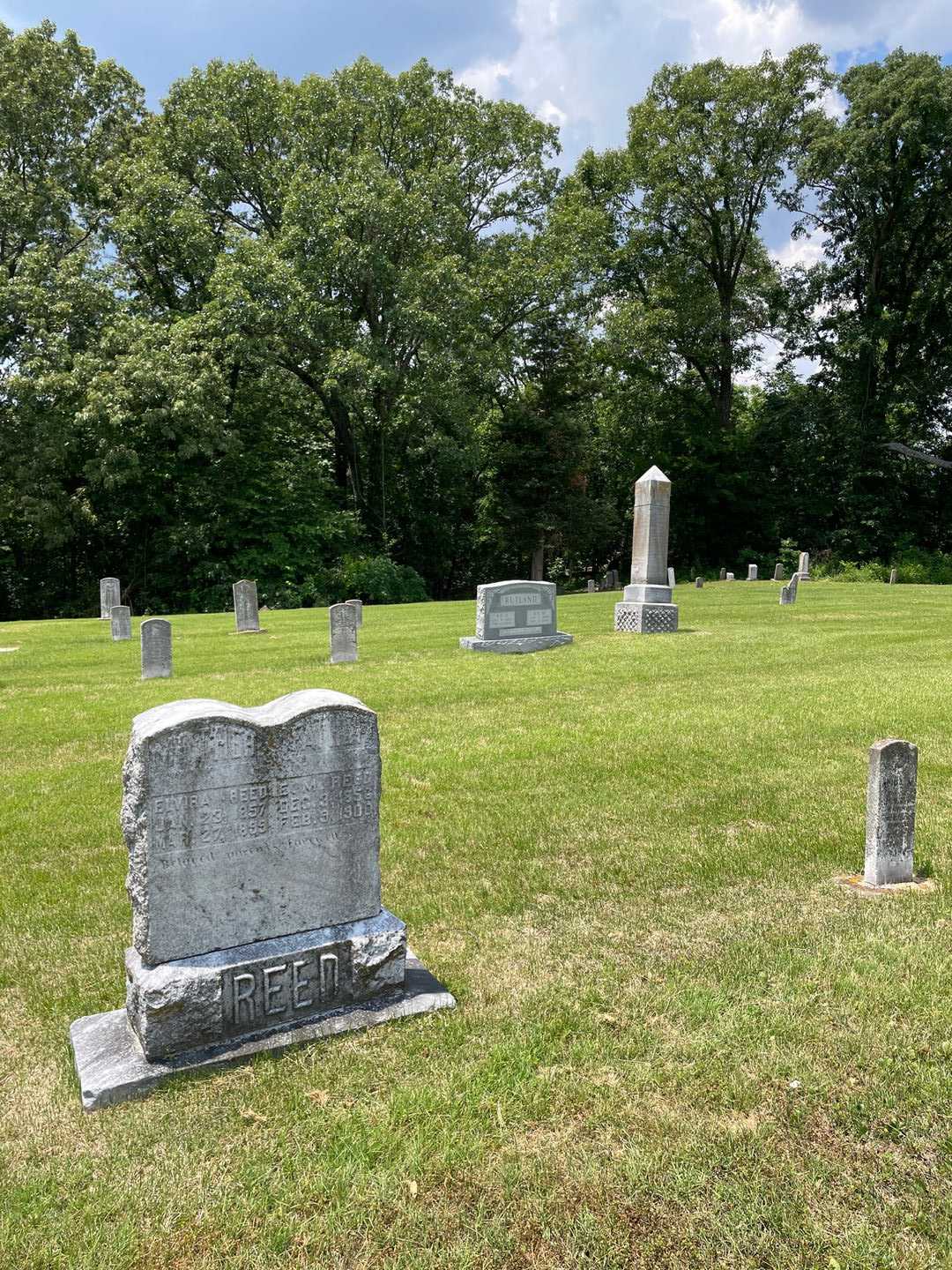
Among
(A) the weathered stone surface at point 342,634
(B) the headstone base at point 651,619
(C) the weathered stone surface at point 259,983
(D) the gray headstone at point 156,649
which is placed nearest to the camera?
(C) the weathered stone surface at point 259,983

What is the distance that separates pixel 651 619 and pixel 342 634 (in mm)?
6616

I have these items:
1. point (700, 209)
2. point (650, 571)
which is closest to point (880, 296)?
point (700, 209)

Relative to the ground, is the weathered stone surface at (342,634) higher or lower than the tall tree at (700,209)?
lower

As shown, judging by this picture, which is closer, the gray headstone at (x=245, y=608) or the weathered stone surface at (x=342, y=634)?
the weathered stone surface at (x=342, y=634)

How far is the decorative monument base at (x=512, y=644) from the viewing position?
14336 mm

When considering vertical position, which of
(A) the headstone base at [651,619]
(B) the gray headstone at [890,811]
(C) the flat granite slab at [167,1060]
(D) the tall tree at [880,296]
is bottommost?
(C) the flat granite slab at [167,1060]

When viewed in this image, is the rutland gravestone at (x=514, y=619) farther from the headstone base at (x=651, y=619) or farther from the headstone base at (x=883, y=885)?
the headstone base at (x=883, y=885)

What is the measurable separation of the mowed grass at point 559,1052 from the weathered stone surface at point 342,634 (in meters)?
5.26

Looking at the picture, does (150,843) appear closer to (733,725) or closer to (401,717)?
(401,717)

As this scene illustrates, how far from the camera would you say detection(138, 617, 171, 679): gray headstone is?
1162 centimetres

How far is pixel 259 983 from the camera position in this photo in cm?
343

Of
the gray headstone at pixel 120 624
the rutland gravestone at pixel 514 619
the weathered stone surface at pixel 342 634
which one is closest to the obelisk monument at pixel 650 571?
the rutland gravestone at pixel 514 619

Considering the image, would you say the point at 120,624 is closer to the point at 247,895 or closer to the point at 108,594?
the point at 108,594

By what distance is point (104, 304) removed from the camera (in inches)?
1049
